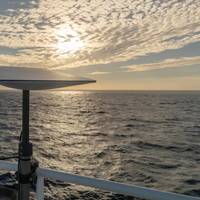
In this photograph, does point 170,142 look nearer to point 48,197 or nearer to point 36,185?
point 48,197

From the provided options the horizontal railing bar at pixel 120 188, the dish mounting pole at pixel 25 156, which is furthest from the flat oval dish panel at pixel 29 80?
the horizontal railing bar at pixel 120 188

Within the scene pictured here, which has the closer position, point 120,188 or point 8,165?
point 120,188

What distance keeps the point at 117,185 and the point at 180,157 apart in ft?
78.0

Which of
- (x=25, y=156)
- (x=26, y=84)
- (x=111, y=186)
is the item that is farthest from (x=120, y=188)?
(x=26, y=84)

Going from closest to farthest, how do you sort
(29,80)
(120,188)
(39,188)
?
(29,80) < (120,188) < (39,188)

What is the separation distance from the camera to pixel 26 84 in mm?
2098

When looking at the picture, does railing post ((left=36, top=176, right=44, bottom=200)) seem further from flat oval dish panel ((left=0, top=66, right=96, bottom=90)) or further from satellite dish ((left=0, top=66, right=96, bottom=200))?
flat oval dish panel ((left=0, top=66, right=96, bottom=90))

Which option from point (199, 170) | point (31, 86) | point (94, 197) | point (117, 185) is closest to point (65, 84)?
point (31, 86)

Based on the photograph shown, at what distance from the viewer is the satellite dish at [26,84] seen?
2.08 metres

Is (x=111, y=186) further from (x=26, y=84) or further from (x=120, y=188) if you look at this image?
(x=26, y=84)

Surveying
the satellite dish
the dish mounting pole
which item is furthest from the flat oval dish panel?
the dish mounting pole

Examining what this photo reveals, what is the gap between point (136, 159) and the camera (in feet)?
78.4

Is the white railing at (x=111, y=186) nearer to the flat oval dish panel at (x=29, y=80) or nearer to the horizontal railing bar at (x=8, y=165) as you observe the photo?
the horizontal railing bar at (x=8, y=165)

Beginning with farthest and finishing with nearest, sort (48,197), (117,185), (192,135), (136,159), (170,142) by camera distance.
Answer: (192,135) → (170,142) → (136,159) → (48,197) → (117,185)
